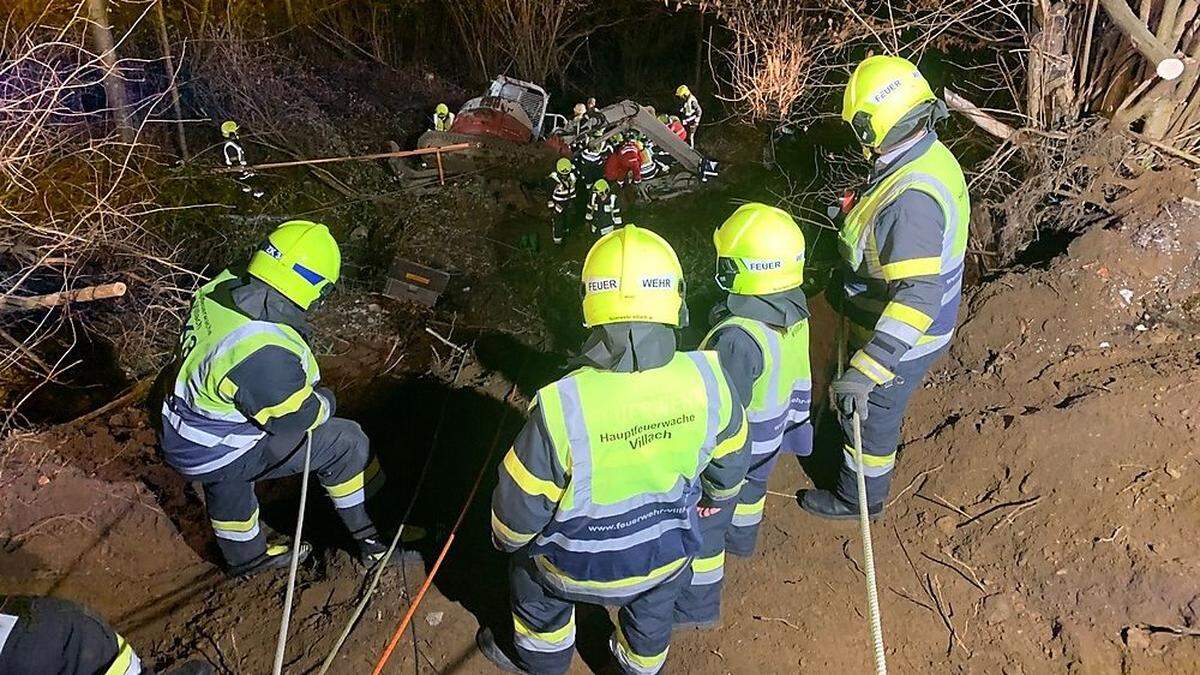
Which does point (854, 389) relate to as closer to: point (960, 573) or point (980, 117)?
point (960, 573)

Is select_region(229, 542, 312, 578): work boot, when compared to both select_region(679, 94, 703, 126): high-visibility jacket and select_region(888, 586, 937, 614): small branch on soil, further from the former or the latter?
select_region(679, 94, 703, 126): high-visibility jacket

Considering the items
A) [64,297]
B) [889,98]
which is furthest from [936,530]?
[64,297]

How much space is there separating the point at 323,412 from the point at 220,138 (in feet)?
24.1

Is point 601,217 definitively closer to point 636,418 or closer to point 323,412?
point 323,412

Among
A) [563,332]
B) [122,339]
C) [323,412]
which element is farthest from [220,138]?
[323,412]

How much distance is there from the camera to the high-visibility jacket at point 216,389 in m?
3.67

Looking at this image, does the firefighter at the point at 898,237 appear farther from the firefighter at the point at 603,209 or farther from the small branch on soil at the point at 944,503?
the firefighter at the point at 603,209

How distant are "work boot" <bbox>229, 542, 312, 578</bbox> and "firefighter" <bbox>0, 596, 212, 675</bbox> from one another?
1600mm

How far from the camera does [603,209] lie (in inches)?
305

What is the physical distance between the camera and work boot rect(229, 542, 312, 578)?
4590 mm

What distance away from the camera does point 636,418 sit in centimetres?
284

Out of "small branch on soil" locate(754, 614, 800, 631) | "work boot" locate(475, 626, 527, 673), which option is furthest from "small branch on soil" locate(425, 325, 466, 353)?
"small branch on soil" locate(754, 614, 800, 631)

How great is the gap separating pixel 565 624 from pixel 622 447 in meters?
1.17

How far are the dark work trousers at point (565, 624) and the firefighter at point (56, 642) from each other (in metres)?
1.45
